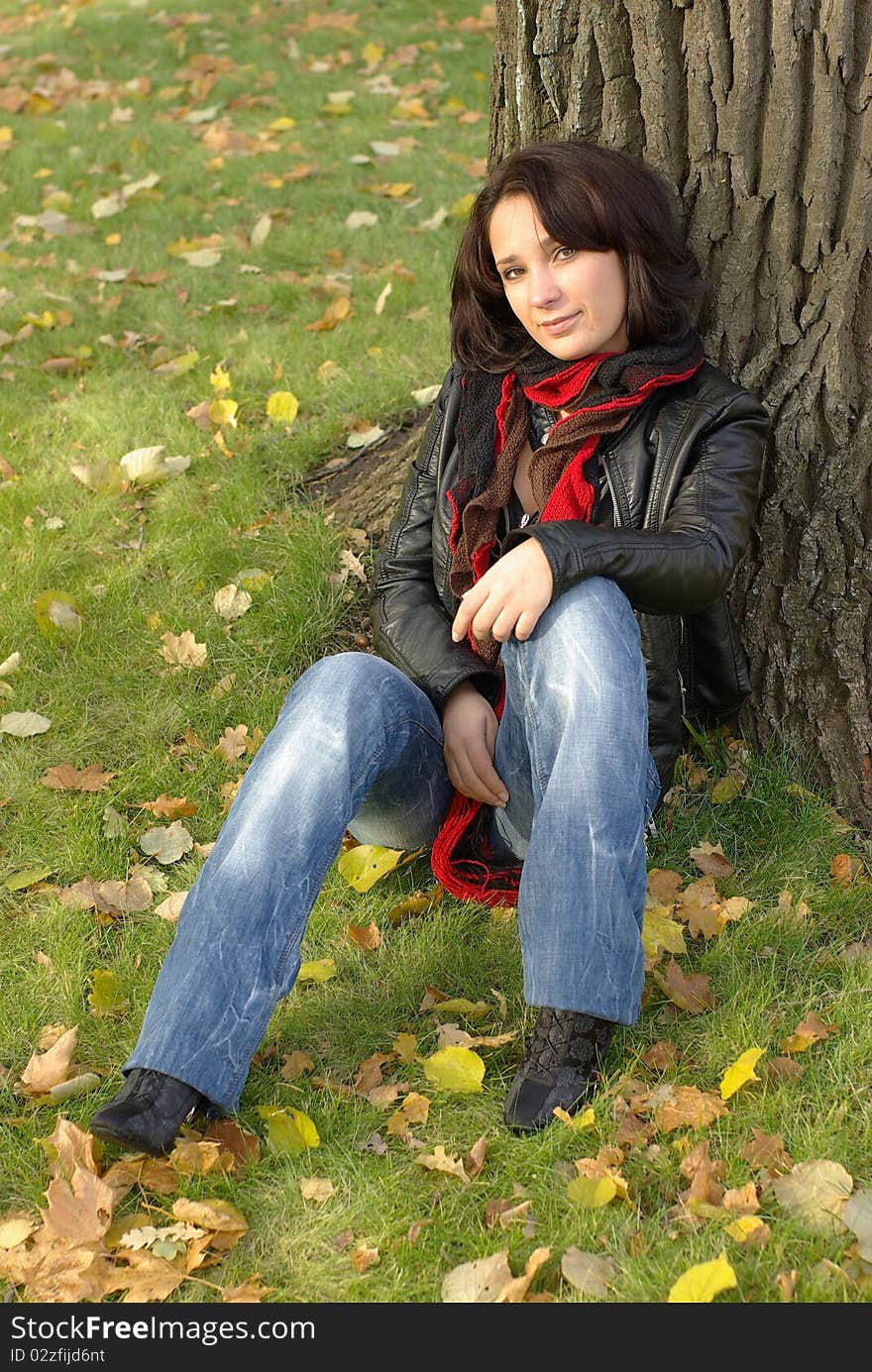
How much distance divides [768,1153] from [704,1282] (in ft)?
1.05

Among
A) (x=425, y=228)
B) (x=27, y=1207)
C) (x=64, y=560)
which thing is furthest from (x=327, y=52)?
(x=27, y=1207)

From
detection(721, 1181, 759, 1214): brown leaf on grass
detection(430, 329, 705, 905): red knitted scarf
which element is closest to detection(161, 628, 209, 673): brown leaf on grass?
detection(430, 329, 705, 905): red knitted scarf

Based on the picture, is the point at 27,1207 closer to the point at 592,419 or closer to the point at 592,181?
Answer: the point at 592,419

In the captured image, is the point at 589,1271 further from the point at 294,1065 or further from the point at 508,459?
the point at 508,459

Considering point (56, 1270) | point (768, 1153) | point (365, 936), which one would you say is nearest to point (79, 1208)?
point (56, 1270)

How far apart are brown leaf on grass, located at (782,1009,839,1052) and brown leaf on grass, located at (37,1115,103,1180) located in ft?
3.93

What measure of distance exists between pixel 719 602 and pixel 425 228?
10.4ft

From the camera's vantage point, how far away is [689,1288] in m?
1.88

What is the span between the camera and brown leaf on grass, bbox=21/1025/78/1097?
237 centimetres

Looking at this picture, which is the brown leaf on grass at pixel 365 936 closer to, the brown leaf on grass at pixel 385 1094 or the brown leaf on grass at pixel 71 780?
the brown leaf on grass at pixel 385 1094

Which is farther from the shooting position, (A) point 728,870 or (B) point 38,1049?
(A) point 728,870

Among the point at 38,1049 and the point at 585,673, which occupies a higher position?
the point at 585,673

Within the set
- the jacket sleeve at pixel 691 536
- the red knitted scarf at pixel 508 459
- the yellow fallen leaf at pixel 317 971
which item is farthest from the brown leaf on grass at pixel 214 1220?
the jacket sleeve at pixel 691 536

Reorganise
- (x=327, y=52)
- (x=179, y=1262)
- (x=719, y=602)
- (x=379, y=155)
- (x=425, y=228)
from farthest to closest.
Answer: (x=327, y=52) → (x=379, y=155) → (x=425, y=228) → (x=719, y=602) → (x=179, y=1262)
